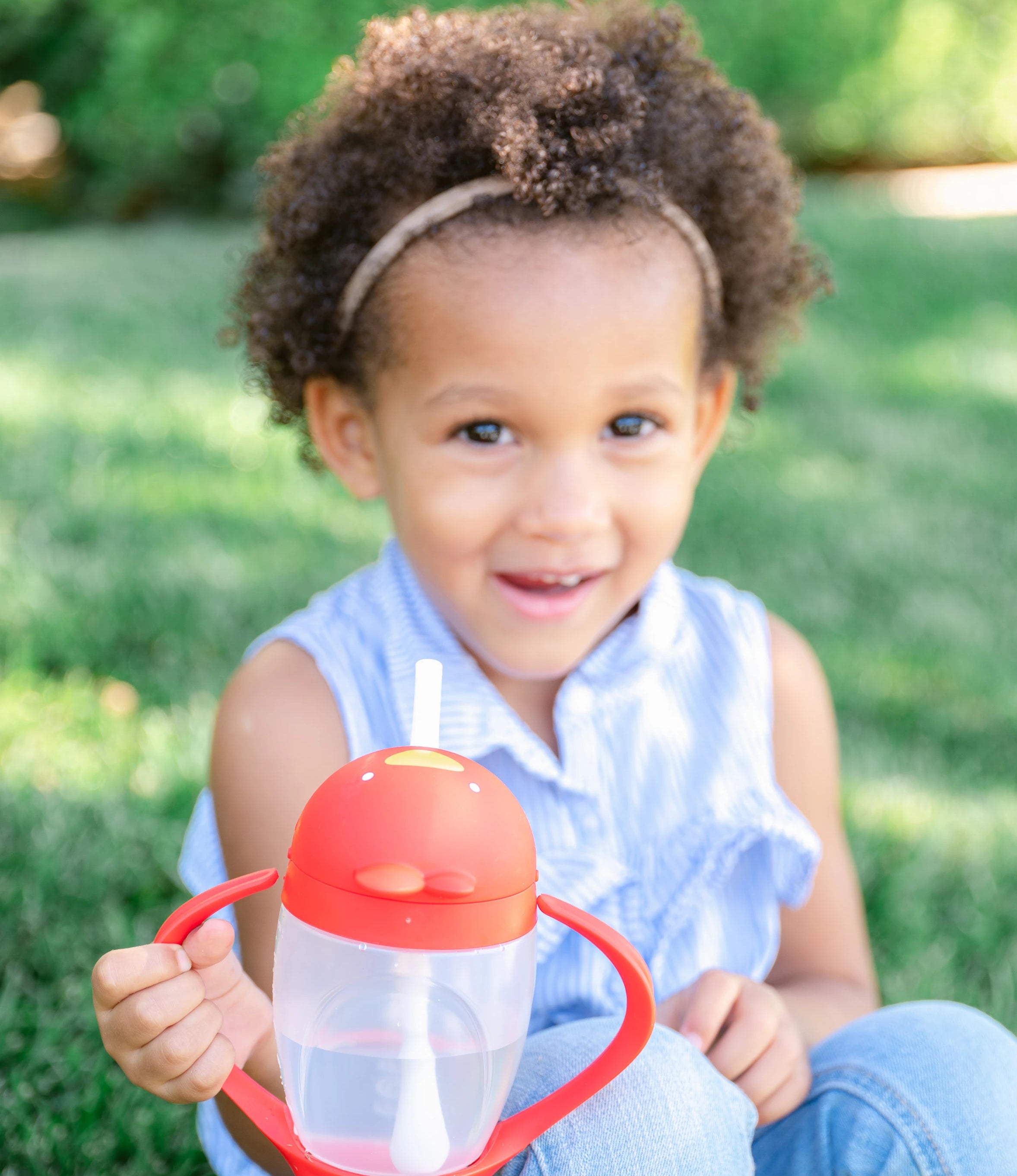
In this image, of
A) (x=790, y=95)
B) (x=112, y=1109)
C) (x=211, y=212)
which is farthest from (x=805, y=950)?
(x=790, y=95)

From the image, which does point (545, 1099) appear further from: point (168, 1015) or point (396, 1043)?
point (168, 1015)

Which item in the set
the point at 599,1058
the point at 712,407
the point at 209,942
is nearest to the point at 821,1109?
the point at 599,1058

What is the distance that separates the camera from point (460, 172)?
1.70 m

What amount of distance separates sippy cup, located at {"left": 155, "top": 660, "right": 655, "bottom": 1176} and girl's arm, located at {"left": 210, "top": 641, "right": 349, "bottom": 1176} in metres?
0.42

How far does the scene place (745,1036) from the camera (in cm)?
151

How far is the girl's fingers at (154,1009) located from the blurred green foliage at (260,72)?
960cm

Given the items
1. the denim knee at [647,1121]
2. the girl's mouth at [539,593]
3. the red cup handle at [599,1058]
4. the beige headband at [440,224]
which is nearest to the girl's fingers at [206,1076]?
the red cup handle at [599,1058]

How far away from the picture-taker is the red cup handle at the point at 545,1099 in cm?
105

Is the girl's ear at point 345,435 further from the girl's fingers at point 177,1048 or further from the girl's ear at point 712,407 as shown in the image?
the girl's fingers at point 177,1048

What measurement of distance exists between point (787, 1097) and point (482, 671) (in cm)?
64

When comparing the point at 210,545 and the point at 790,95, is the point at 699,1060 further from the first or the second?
the point at 790,95

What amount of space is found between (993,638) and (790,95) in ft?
33.4

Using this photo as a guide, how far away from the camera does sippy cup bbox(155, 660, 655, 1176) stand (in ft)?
3.30

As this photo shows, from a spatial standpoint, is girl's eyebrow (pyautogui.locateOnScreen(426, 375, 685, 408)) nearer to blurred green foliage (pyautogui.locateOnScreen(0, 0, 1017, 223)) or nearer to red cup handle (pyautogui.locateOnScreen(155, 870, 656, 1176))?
red cup handle (pyautogui.locateOnScreen(155, 870, 656, 1176))
